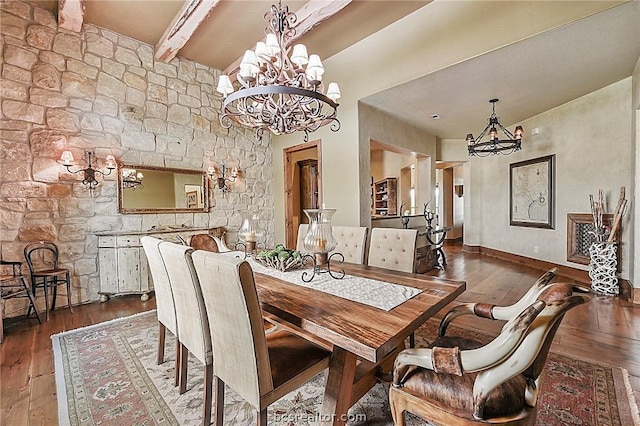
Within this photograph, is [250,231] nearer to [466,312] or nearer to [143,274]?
[466,312]

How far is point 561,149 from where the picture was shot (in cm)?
468

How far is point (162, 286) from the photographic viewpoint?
1.93m

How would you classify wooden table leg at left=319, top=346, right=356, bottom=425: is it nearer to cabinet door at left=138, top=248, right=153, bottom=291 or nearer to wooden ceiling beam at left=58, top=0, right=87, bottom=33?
cabinet door at left=138, top=248, right=153, bottom=291

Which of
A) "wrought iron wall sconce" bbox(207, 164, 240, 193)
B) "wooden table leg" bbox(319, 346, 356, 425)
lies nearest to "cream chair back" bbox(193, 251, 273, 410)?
"wooden table leg" bbox(319, 346, 356, 425)

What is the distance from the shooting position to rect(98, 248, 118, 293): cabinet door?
3.47 meters

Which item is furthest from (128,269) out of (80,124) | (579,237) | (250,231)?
(579,237)

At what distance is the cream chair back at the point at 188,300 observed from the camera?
1.46m

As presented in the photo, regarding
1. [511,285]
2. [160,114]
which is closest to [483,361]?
[511,285]

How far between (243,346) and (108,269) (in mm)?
3275

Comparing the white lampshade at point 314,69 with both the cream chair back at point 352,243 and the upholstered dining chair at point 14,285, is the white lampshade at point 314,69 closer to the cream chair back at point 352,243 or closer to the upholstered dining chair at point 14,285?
the cream chair back at point 352,243

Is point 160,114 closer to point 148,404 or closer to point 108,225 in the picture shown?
point 108,225

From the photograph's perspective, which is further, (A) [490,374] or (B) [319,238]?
(B) [319,238]

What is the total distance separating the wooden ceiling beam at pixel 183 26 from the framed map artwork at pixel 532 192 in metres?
5.67

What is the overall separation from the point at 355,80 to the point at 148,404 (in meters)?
4.30
